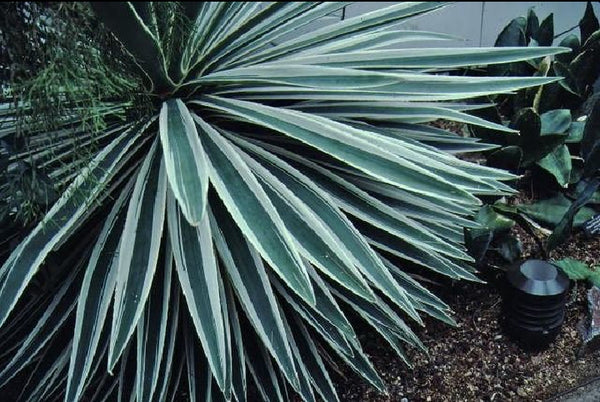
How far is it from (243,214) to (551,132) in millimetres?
1388

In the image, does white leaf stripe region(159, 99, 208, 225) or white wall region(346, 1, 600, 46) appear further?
white wall region(346, 1, 600, 46)

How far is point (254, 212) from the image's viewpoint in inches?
76.6

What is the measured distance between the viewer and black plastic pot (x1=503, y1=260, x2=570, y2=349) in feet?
7.89

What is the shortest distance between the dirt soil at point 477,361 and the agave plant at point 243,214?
4.3 inches

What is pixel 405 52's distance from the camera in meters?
2.43

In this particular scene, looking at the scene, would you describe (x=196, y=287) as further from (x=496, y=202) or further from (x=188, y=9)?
(x=496, y=202)

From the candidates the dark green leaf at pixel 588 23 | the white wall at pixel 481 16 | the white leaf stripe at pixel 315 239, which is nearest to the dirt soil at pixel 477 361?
the white leaf stripe at pixel 315 239

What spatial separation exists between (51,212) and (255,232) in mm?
525

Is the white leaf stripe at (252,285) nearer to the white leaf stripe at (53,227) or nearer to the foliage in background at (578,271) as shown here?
the white leaf stripe at (53,227)

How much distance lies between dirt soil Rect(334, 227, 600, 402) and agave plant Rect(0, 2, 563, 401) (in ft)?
0.36

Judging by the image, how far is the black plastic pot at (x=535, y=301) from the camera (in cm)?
241

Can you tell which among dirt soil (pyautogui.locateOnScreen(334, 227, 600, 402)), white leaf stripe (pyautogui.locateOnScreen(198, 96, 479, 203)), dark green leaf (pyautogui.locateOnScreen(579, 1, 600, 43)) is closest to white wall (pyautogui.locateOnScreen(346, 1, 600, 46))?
dark green leaf (pyautogui.locateOnScreen(579, 1, 600, 43))

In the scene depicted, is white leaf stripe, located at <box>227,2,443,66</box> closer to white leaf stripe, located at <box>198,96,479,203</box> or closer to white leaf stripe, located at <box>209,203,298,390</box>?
white leaf stripe, located at <box>198,96,479,203</box>

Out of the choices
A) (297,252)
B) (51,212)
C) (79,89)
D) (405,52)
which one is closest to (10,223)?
(51,212)
